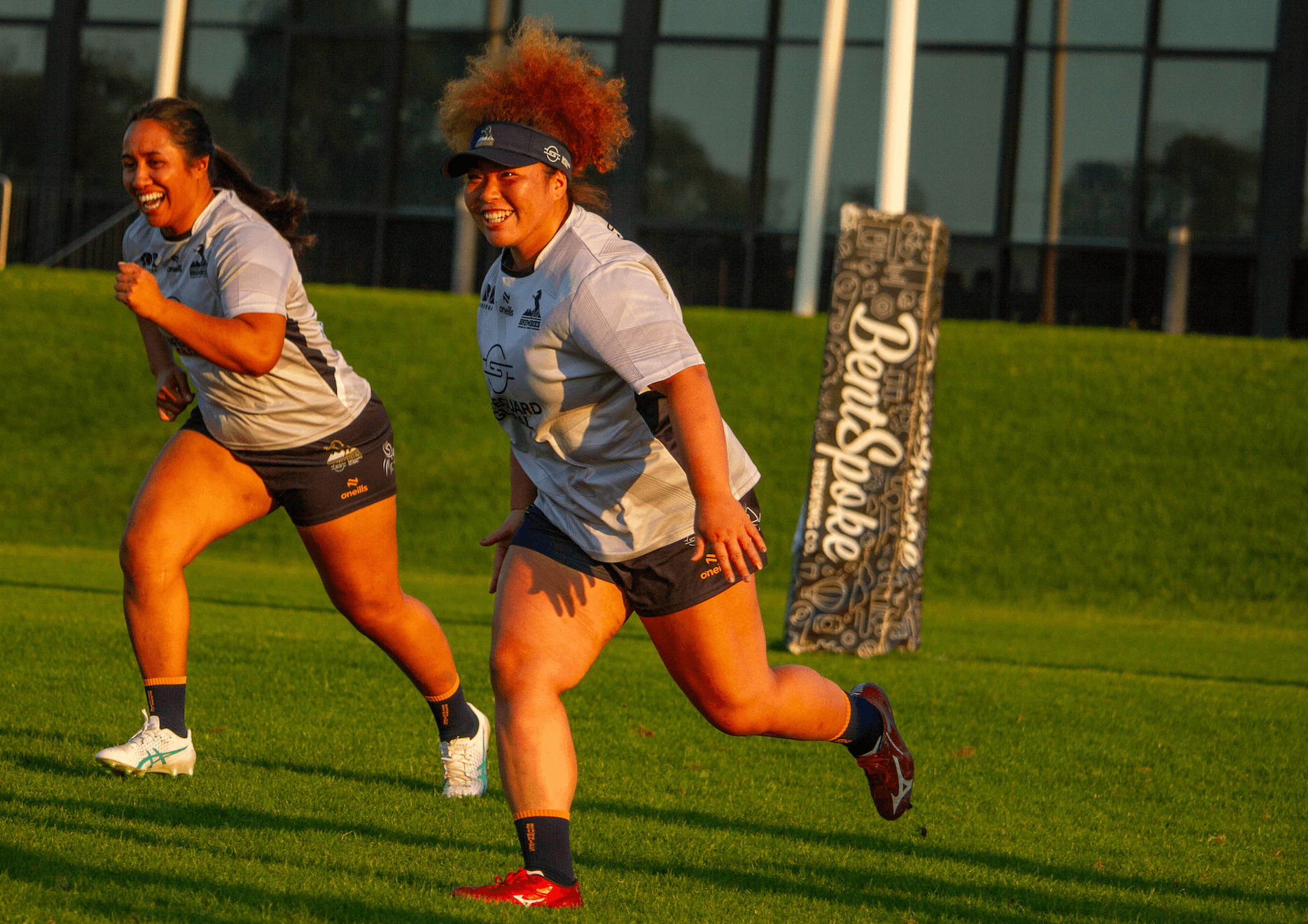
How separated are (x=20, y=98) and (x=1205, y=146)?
1806 centimetres

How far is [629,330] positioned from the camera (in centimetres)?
362

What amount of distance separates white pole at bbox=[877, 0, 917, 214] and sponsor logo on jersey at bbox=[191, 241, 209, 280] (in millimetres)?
6149

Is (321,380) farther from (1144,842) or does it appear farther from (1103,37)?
(1103,37)

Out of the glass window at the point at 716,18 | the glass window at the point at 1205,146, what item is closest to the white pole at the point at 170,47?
the glass window at the point at 716,18

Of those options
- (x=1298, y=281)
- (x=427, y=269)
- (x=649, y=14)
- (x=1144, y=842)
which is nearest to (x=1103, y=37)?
(x=1298, y=281)

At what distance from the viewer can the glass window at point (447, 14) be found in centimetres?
2256

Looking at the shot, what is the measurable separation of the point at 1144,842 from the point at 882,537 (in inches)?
177

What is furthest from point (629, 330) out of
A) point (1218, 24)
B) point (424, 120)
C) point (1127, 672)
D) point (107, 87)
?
point (107, 87)

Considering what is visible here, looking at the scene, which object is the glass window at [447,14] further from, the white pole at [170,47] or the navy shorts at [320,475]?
the navy shorts at [320,475]

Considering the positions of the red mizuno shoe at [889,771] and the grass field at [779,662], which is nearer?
the grass field at [779,662]

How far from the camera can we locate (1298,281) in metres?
20.2

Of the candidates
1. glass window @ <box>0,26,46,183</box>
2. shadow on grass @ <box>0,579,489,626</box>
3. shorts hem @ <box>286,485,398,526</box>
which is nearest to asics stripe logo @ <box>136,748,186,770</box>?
shorts hem @ <box>286,485,398,526</box>

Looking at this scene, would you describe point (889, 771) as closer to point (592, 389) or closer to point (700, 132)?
point (592, 389)

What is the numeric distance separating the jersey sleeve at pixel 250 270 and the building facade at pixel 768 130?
52.6 feet
